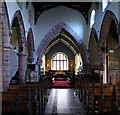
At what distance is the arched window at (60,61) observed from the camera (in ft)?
103

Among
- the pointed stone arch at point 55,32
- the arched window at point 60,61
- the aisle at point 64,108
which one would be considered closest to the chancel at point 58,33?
the pointed stone arch at point 55,32

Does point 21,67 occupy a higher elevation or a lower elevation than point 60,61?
lower

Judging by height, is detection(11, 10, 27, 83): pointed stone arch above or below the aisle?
above

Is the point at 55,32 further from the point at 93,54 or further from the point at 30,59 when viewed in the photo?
the point at 93,54

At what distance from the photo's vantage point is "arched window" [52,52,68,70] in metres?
31.3

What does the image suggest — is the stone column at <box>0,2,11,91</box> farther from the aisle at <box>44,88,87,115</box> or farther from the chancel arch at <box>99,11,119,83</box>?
the chancel arch at <box>99,11,119,83</box>

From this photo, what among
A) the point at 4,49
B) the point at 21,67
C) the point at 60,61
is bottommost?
the point at 21,67

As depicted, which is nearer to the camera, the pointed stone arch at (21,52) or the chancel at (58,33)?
the chancel at (58,33)

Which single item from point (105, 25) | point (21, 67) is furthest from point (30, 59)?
point (105, 25)

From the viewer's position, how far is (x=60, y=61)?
31.3 metres

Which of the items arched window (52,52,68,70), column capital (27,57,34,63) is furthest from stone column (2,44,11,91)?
arched window (52,52,68,70)

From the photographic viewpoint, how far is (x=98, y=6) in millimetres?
12992

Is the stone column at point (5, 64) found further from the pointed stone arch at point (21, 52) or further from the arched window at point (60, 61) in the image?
the arched window at point (60, 61)

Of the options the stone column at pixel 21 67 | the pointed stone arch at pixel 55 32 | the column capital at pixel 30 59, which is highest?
the pointed stone arch at pixel 55 32
